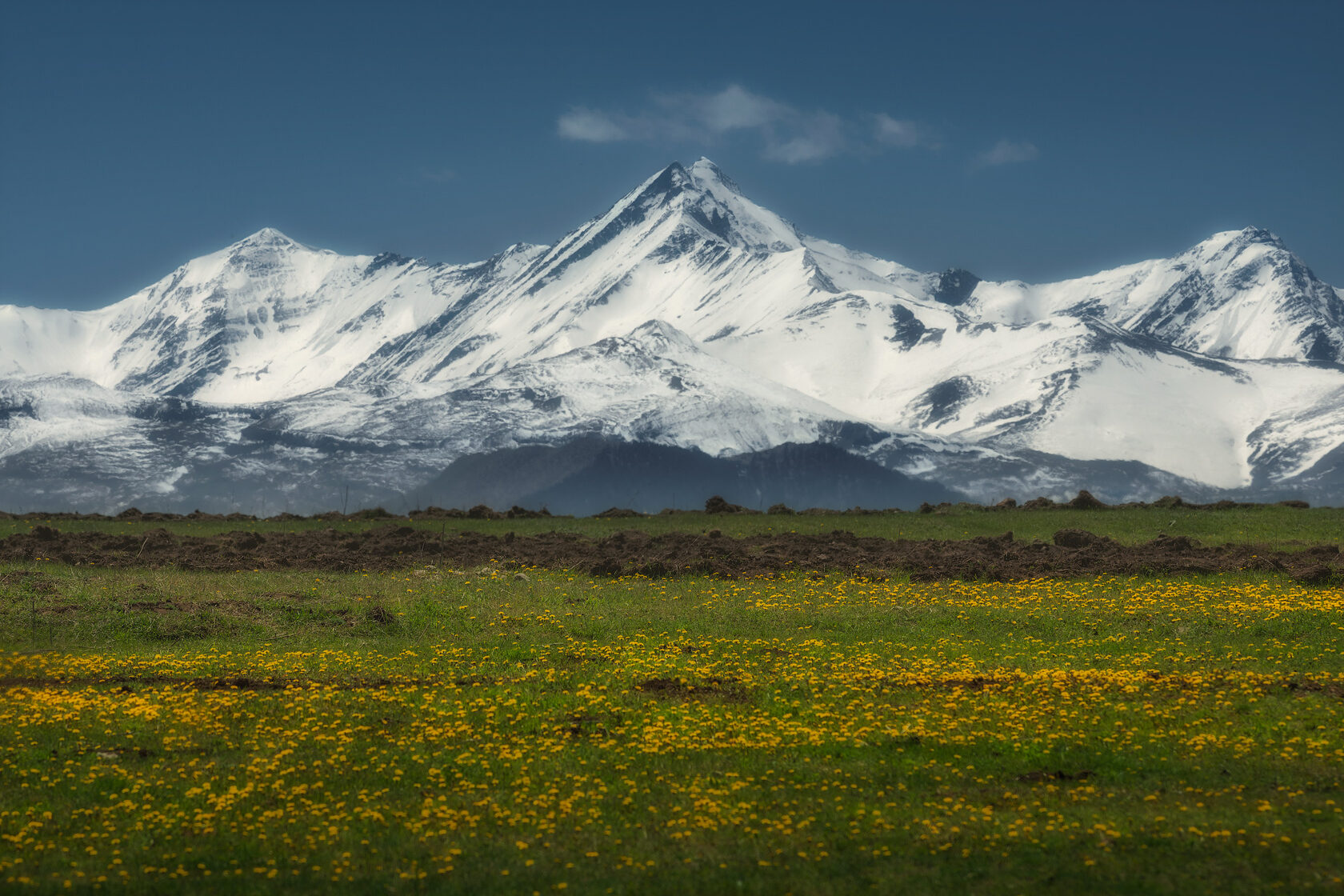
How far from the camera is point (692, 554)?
4631 cm

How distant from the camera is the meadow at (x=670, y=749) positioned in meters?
14.4

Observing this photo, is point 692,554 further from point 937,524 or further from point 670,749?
point 670,749

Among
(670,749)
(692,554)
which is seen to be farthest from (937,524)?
(670,749)

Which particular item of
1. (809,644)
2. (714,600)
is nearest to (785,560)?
(714,600)

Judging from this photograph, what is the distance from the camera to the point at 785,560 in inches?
1763

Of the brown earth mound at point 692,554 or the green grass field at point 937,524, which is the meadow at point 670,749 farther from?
the green grass field at point 937,524

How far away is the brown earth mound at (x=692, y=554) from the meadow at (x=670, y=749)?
7855mm

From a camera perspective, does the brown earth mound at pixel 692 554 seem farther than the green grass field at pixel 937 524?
No

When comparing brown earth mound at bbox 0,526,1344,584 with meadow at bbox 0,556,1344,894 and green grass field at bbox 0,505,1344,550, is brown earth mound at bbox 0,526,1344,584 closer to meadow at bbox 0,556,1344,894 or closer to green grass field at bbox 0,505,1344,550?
green grass field at bbox 0,505,1344,550

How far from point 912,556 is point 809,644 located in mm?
17453

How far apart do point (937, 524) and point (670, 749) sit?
4239 centimetres

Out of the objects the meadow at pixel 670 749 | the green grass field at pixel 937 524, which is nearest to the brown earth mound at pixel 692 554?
the green grass field at pixel 937 524

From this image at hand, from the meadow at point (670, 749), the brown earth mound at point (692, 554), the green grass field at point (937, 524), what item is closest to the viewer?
the meadow at point (670, 749)

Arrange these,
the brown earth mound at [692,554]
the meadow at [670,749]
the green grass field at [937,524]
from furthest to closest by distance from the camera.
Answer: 1. the green grass field at [937,524]
2. the brown earth mound at [692,554]
3. the meadow at [670,749]
